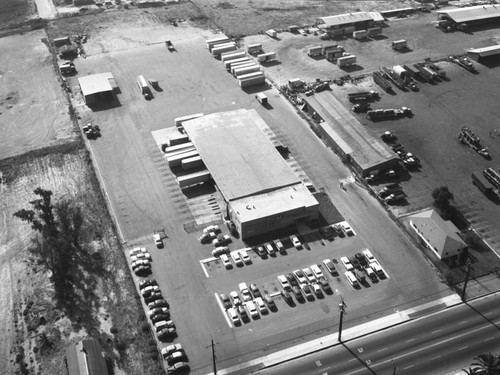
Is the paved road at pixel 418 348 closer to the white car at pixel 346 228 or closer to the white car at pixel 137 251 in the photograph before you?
the white car at pixel 346 228

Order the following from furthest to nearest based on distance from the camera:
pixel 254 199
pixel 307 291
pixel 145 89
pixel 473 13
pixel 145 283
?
1. pixel 473 13
2. pixel 145 89
3. pixel 254 199
4. pixel 145 283
5. pixel 307 291

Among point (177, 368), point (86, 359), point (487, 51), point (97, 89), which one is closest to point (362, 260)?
point (177, 368)

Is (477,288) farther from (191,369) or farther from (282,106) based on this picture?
(282,106)

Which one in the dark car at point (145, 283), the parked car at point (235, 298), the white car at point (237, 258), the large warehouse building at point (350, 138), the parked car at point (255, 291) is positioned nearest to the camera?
the parked car at point (235, 298)

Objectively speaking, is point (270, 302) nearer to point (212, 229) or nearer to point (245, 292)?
point (245, 292)

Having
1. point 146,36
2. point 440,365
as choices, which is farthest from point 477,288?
point 146,36

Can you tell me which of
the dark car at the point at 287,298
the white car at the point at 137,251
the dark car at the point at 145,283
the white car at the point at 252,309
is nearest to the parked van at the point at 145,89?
the white car at the point at 137,251
